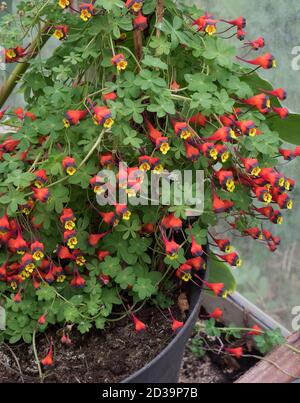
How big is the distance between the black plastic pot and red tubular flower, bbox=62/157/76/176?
291 mm

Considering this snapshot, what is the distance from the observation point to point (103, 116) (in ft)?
2.39

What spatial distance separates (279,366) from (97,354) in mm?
415

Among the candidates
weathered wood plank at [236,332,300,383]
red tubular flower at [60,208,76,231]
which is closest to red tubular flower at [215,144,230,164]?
red tubular flower at [60,208,76,231]

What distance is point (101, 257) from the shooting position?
2.92 feet

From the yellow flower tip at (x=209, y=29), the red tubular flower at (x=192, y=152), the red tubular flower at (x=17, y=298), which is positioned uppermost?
the yellow flower tip at (x=209, y=29)

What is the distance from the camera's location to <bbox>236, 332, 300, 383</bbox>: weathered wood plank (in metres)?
1.12

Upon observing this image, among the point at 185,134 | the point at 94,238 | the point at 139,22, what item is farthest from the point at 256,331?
the point at 139,22

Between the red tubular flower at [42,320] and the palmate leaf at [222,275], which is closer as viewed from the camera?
the red tubular flower at [42,320]

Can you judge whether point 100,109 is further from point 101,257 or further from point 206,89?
point 101,257

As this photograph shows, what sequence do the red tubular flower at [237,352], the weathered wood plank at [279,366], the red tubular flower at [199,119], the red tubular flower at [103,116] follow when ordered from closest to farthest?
the red tubular flower at [103,116], the red tubular flower at [199,119], the weathered wood plank at [279,366], the red tubular flower at [237,352]

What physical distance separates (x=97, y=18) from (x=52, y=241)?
0.34 metres

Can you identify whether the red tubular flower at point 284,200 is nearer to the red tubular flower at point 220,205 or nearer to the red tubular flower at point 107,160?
the red tubular flower at point 220,205

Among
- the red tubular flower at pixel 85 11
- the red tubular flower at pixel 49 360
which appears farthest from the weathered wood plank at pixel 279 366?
the red tubular flower at pixel 85 11

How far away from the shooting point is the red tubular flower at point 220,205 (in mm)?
819
